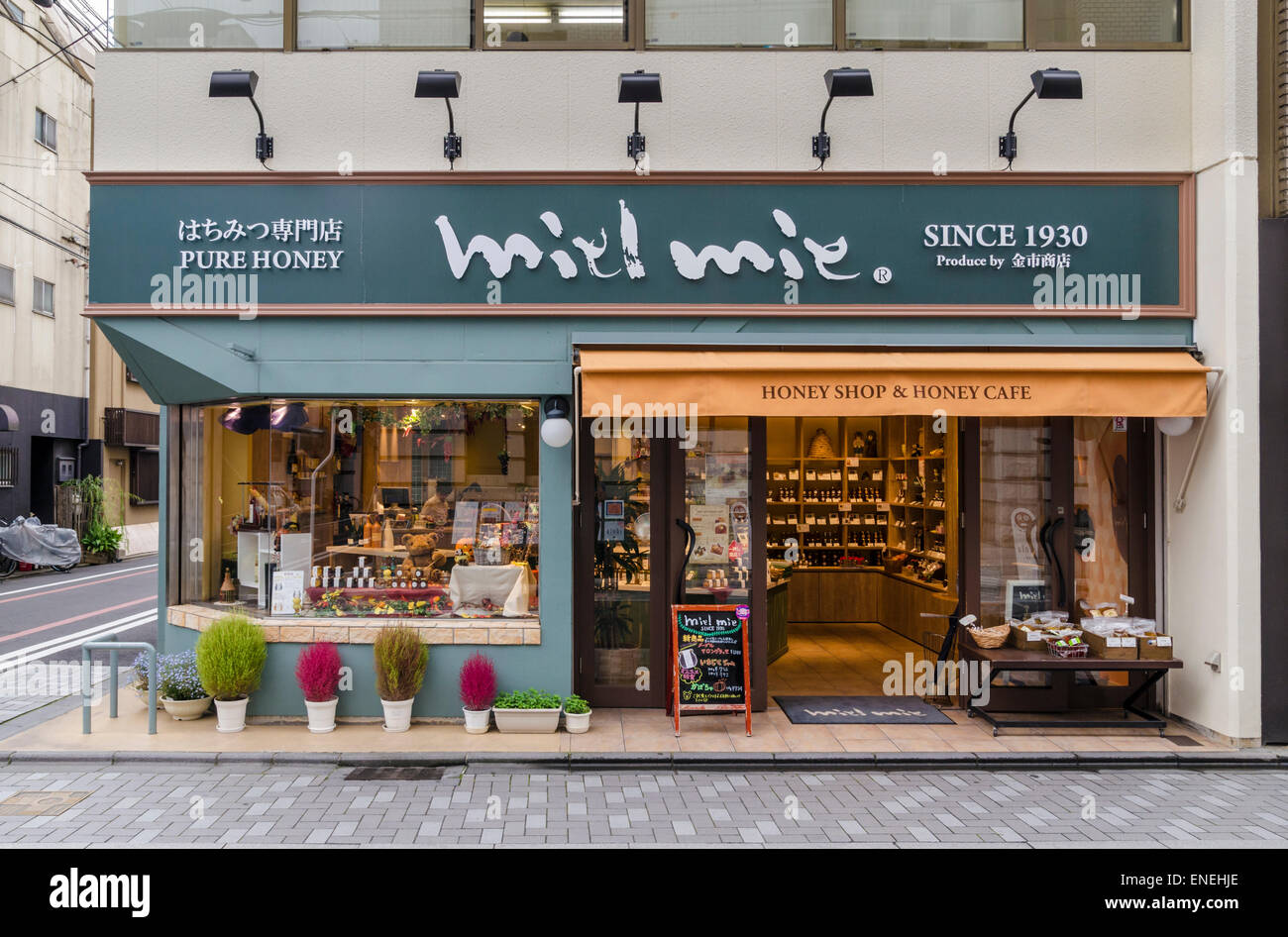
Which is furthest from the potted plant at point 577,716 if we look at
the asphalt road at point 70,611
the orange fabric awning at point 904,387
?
the asphalt road at point 70,611

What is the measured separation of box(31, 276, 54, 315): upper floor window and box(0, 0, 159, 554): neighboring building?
0.03 m

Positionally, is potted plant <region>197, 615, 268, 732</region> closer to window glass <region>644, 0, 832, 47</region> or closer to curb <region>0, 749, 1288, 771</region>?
curb <region>0, 749, 1288, 771</region>

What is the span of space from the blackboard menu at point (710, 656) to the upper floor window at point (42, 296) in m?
23.9

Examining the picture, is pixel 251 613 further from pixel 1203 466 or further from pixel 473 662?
pixel 1203 466

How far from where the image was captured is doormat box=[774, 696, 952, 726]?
25.4 feet

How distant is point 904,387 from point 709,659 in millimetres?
3015

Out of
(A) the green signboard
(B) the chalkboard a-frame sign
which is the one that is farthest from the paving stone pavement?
(A) the green signboard

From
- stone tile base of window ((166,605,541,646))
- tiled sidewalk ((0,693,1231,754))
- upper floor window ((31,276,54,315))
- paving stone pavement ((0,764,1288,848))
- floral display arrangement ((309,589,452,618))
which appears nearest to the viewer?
paving stone pavement ((0,764,1288,848))

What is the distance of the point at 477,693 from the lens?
7281 millimetres

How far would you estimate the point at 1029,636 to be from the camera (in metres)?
7.73

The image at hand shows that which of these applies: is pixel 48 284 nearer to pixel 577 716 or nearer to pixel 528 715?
pixel 528 715

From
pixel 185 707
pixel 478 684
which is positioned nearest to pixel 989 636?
pixel 478 684

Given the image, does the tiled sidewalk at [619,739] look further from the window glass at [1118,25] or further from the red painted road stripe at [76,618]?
the window glass at [1118,25]

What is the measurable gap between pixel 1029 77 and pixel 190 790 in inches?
376
